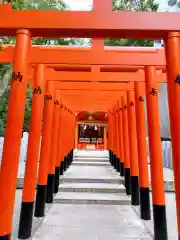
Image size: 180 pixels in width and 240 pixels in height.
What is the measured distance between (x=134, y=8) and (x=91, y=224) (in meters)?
17.8

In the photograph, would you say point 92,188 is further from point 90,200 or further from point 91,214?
point 91,214

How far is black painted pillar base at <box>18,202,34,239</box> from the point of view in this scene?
3918mm

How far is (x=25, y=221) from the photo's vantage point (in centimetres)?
397

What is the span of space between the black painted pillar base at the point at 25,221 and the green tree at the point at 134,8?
15084 mm

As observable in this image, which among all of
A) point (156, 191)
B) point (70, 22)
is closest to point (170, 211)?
point (156, 191)

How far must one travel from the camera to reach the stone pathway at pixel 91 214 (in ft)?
13.9

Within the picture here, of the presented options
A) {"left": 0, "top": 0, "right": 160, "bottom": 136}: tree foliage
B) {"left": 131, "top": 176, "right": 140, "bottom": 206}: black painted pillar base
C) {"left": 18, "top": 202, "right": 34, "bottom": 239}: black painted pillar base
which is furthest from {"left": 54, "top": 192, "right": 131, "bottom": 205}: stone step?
{"left": 0, "top": 0, "right": 160, "bottom": 136}: tree foliage

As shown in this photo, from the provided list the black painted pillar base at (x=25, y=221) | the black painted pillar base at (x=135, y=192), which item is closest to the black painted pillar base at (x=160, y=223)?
the black painted pillar base at (x=25, y=221)

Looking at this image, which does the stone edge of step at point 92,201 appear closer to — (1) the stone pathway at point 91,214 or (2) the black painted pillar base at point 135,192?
(1) the stone pathway at point 91,214

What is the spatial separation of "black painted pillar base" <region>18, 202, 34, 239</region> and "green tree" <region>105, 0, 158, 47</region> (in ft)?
49.5

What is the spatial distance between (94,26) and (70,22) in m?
0.30

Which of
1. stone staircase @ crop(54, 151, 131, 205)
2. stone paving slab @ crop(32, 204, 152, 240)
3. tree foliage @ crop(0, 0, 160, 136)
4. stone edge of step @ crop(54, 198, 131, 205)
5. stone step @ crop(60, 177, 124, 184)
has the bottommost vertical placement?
stone paving slab @ crop(32, 204, 152, 240)

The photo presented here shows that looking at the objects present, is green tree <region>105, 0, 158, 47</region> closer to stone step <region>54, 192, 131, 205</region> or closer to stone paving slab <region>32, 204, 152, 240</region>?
stone step <region>54, 192, 131, 205</region>

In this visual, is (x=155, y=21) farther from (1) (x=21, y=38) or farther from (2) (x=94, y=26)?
(1) (x=21, y=38)
